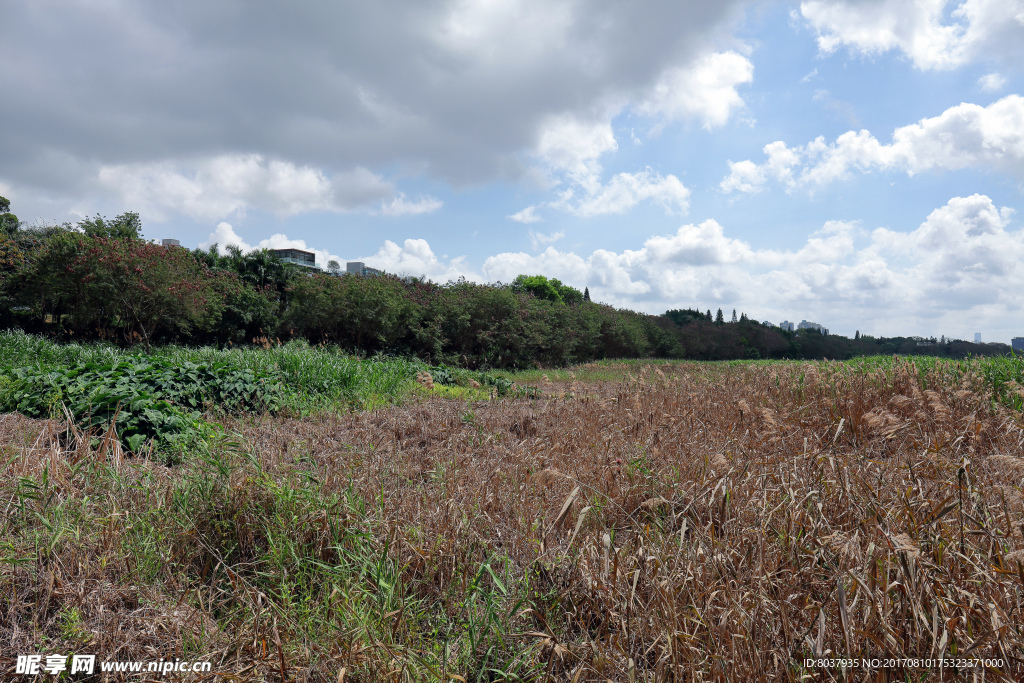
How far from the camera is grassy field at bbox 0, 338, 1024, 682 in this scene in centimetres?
179

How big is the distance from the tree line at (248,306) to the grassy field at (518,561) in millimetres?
10485

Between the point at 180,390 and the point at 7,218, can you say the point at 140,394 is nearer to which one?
the point at 180,390

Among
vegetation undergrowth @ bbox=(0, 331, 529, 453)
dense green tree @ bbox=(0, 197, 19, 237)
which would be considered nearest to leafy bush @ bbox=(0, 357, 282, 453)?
vegetation undergrowth @ bbox=(0, 331, 529, 453)

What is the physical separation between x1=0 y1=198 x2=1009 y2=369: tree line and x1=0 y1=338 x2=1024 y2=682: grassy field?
10.5 m

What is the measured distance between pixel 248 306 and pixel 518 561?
16.1m

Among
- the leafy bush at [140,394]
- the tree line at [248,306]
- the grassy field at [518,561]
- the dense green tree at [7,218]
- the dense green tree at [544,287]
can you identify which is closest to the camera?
the grassy field at [518,561]

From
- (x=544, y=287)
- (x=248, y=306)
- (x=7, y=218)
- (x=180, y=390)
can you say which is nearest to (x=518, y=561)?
(x=180, y=390)

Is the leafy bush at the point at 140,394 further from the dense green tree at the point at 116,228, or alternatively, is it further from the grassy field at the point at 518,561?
the dense green tree at the point at 116,228

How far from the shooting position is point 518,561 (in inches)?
99.0

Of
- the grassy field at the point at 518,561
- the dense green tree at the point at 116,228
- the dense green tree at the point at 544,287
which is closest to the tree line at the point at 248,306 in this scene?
the dense green tree at the point at 116,228

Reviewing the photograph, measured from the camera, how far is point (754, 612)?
1790 millimetres

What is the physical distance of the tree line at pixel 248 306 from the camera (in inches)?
508

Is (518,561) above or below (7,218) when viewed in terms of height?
below

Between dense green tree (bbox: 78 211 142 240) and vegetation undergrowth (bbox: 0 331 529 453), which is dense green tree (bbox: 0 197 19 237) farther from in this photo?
vegetation undergrowth (bbox: 0 331 529 453)
